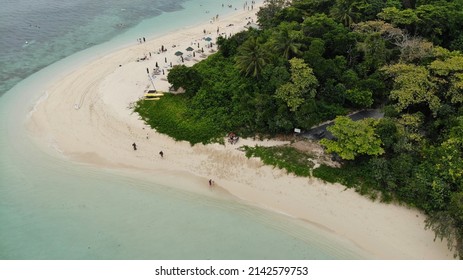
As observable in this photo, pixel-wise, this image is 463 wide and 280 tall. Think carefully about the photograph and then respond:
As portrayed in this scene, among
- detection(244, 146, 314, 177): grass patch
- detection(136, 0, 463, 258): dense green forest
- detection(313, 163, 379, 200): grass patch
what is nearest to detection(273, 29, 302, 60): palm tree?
detection(136, 0, 463, 258): dense green forest

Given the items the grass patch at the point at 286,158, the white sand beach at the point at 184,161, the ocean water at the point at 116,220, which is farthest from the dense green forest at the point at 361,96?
the ocean water at the point at 116,220

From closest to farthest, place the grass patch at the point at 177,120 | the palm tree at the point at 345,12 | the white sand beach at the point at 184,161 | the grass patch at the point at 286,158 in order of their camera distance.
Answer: the white sand beach at the point at 184,161 → the grass patch at the point at 286,158 → the grass patch at the point at 177,120 → the palm tree at the point at 345,12

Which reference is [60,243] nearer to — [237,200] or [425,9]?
[237,200]

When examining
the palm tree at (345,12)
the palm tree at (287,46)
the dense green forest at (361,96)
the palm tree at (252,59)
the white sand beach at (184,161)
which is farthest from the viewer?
the palm tree at (345,12)

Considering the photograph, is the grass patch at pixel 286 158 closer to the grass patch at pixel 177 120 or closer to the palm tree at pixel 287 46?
the grass patch at pixel 177 120

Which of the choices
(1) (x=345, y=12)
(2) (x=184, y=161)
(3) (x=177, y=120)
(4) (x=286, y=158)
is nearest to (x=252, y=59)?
(3) (x=177, y=120)

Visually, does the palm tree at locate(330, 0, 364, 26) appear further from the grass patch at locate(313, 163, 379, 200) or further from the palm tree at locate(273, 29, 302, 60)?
the grass patch at locate(313, 163, 379, 200)
